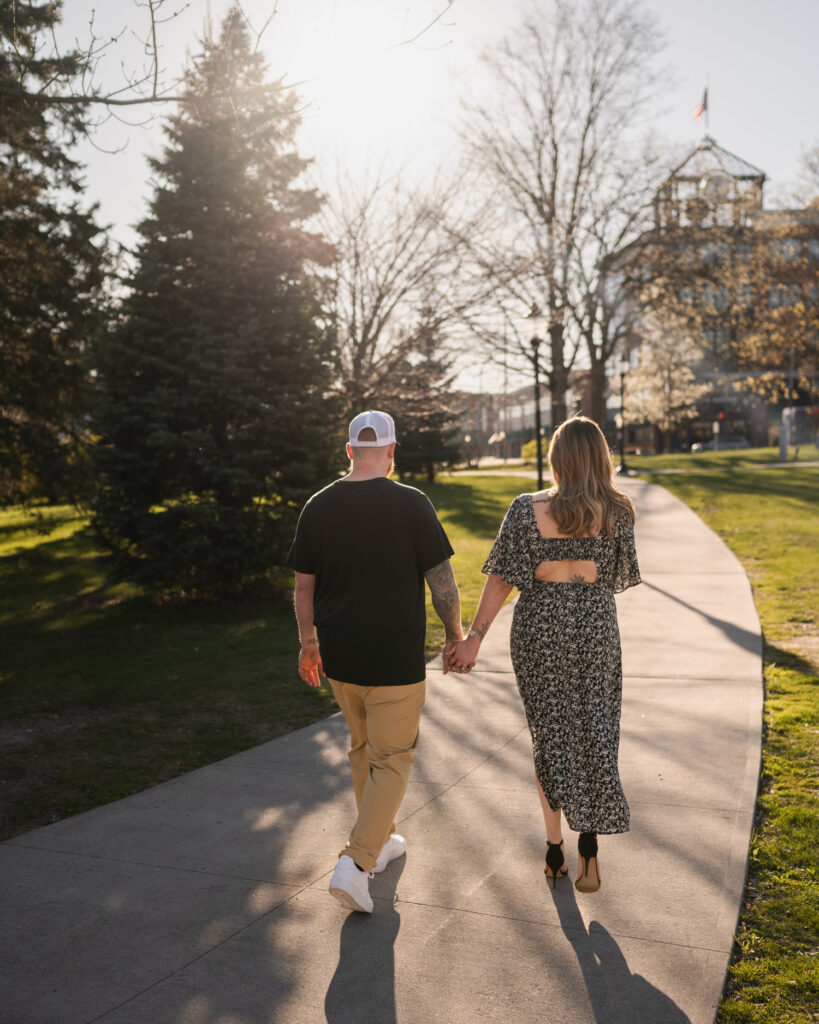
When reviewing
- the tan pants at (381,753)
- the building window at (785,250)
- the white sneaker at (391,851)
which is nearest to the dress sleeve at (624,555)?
the tan pants at (381,753)

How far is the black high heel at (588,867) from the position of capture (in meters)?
3.64

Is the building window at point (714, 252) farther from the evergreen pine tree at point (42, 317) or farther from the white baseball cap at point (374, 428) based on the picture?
the white baseball cap at point (374, 428)

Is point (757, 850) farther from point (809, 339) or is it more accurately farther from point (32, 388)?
point (809, 339)

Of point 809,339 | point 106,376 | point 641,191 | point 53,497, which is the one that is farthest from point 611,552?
point 809,339

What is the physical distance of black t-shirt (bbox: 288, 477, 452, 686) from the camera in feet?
11.9

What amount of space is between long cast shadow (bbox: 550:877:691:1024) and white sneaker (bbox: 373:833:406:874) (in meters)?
0.85

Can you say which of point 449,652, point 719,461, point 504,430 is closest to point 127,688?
point 449,652

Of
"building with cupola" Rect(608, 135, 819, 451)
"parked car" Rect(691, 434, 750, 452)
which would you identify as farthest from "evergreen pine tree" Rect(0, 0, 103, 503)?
"parked car" Rect(691, 434, 750, 452)

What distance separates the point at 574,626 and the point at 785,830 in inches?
64.7

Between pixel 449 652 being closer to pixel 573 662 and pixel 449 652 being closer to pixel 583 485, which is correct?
pixel 573 662

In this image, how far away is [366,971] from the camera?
10.4ft

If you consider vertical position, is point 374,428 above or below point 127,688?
above

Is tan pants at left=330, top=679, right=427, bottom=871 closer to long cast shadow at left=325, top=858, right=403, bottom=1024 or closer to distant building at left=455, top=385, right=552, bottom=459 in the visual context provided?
long cast shadow at left=325, top=858, right=403, bottom=1024

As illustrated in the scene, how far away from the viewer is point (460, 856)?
4.11m
